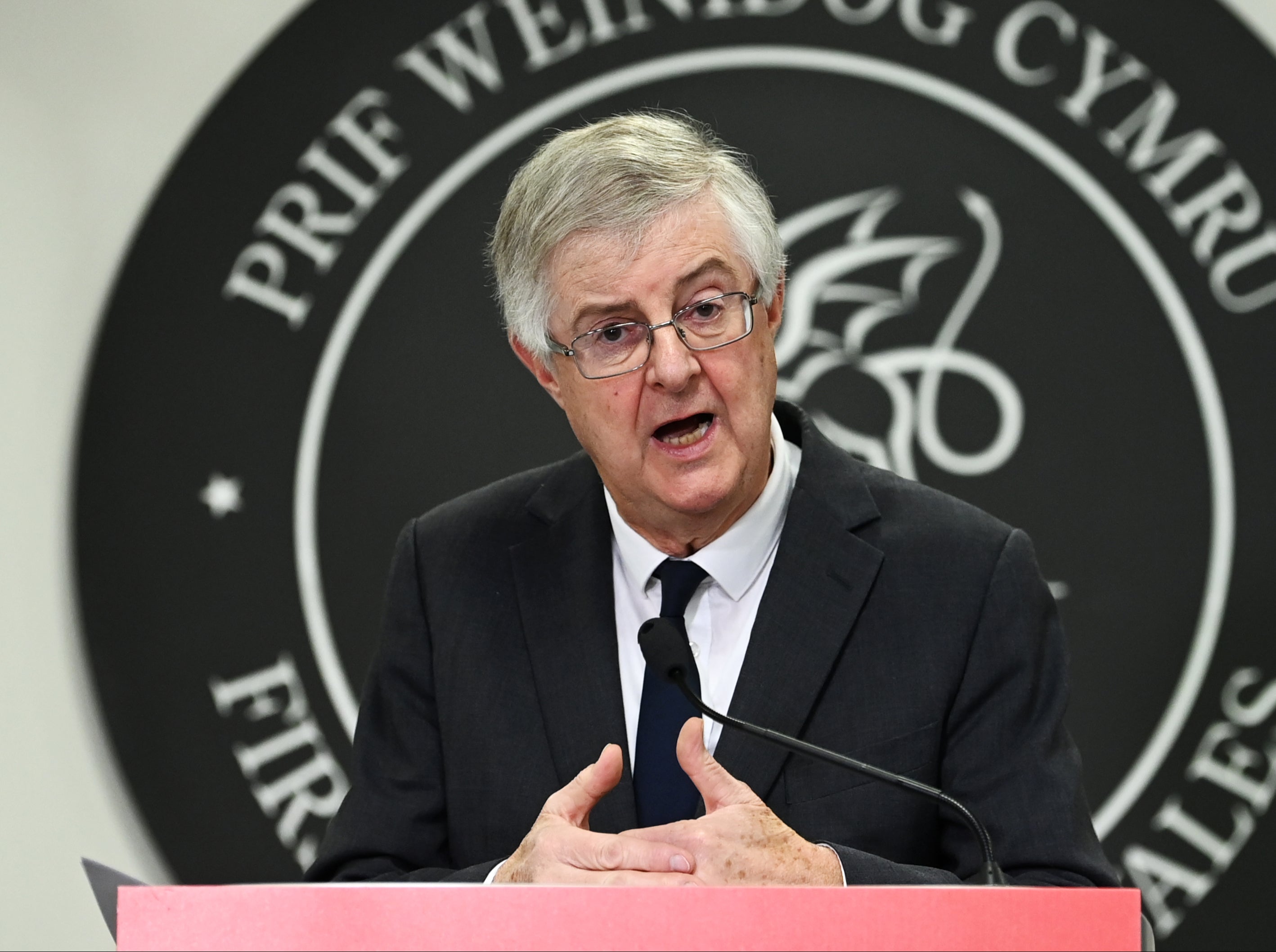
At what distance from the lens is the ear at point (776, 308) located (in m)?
1.97

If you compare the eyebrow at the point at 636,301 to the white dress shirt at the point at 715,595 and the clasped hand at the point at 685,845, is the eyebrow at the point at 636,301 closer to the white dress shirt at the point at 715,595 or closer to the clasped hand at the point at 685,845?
the white dress shirt at the point at 715,595

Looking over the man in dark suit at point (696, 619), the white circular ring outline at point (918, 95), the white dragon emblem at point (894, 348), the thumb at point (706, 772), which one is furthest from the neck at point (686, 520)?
the white circular ring outline at point (918, 95)

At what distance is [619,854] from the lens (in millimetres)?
1416

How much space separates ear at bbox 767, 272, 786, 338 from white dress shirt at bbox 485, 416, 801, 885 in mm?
135

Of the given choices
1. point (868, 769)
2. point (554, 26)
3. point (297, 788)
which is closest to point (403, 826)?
point (868, 769)

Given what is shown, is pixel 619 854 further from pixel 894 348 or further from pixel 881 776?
pixel 894 348

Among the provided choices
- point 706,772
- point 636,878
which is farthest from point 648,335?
point 636,878

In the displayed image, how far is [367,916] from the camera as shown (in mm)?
1109

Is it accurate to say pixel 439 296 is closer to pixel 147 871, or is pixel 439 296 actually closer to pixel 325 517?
pixel 325 517

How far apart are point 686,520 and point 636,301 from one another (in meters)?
0.33

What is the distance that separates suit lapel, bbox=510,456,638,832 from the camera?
1.88 m

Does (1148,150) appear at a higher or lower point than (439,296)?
higher

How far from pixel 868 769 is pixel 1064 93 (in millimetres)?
1890

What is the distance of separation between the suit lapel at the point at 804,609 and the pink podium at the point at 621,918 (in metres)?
0.71
